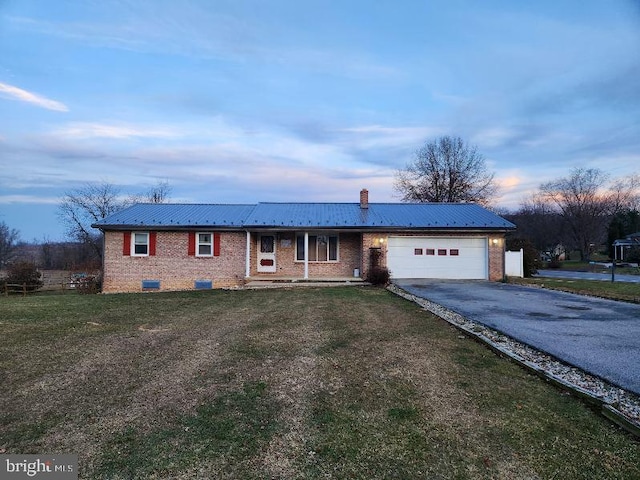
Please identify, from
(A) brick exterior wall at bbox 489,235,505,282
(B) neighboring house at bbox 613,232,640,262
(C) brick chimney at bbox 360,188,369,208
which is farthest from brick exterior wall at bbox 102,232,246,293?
(B) neighboring house at bbox 613,232,640,262

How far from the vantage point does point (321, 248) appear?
1788cm

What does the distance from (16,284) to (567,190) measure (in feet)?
189

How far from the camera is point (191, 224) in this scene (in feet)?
55.3

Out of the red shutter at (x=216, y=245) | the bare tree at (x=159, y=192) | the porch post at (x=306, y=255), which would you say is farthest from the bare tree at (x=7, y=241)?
the porch post at (x=306, y=255)

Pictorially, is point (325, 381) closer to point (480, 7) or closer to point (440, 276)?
point (480, 7)

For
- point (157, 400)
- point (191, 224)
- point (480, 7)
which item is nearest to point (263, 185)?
point (191, 224)

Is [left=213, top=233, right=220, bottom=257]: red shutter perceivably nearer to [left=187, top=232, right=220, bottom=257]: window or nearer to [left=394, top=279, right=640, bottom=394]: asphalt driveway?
[left=187, top=232, right=220, bottom=257]: window

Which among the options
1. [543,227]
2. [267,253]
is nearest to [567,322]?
[267,253]

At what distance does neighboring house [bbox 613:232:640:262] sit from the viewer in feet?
126

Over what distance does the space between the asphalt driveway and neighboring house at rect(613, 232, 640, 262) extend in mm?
34680

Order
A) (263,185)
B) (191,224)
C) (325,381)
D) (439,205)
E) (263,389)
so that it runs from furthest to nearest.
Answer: (263,185) → (439,205) → (191,224) → (325,381) → (263,389)

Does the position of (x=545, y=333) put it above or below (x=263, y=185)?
below

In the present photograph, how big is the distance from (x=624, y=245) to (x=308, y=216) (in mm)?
41361

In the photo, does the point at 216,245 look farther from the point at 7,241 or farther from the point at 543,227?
the point at 543,227
